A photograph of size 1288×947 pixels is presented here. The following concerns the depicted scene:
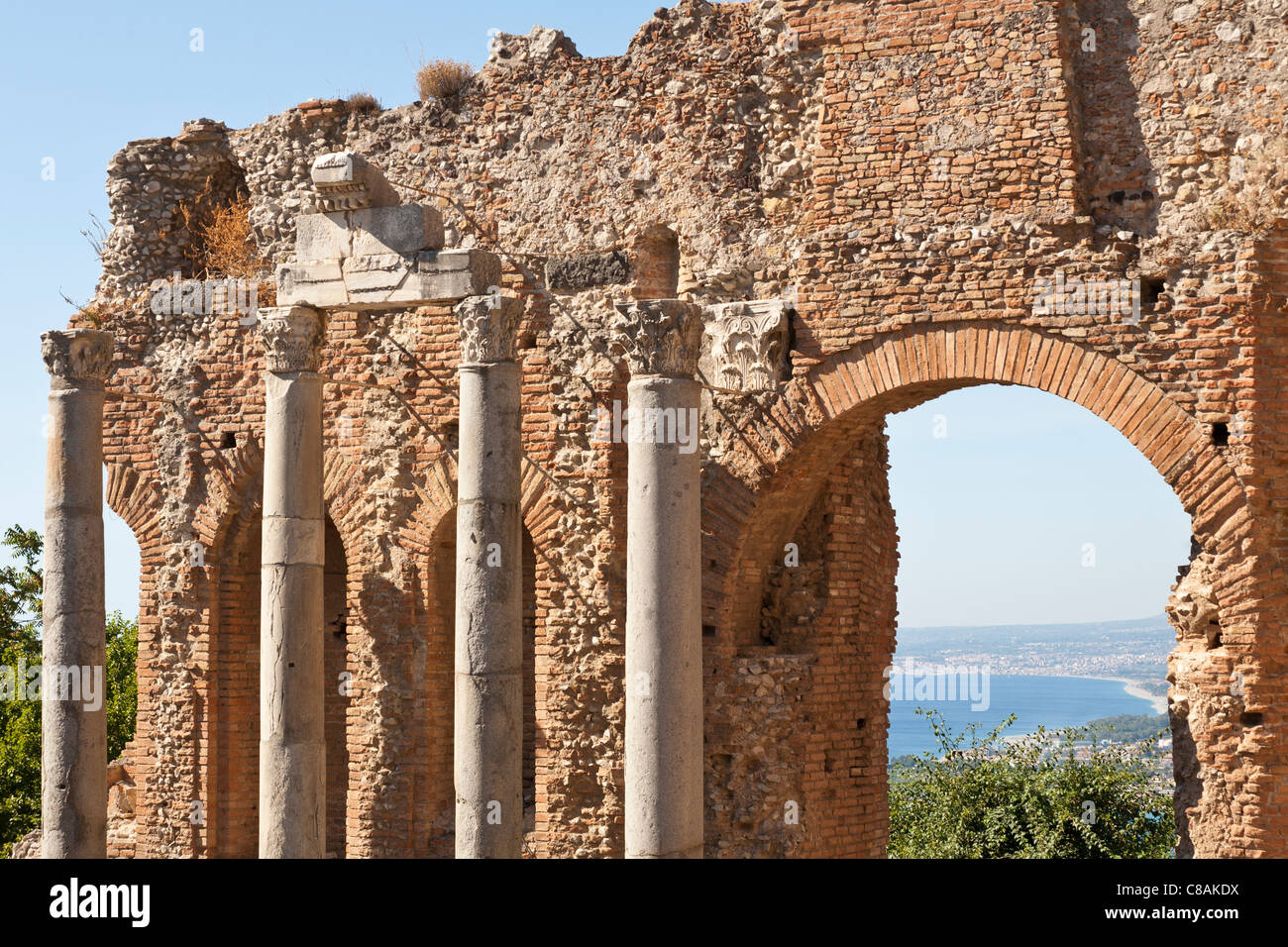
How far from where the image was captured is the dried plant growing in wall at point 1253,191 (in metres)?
10.9

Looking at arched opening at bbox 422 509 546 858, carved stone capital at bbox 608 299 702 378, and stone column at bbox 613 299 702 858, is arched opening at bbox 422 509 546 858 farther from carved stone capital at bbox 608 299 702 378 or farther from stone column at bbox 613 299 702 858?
carved stone capital at bbox 608 299 702 378

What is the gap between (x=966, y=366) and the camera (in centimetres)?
1157

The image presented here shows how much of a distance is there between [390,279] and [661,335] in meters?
2.61

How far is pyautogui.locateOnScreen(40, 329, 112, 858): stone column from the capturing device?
12.9 meters

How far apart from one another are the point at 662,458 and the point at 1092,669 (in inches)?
3104

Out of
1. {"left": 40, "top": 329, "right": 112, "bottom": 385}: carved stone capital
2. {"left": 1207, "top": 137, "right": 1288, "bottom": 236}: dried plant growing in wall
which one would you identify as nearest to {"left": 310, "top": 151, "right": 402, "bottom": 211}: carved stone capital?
{"left": 40, "top": 329, "right": 112, "bottom": 385}: carved stone capital

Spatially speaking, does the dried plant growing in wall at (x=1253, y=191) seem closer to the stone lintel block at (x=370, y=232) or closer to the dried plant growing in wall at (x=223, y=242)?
the stone lintel block at (x=370, y=232)

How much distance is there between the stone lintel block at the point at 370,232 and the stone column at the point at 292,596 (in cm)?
56

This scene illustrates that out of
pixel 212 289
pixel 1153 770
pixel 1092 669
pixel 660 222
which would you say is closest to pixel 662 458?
pixel 660 222

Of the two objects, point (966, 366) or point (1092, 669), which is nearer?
point (966, 366)

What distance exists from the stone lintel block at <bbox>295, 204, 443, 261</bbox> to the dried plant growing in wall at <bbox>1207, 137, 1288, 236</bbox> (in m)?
5.75

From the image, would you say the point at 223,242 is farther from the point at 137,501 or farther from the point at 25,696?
the point at 25,696
